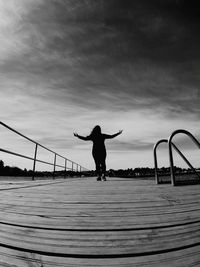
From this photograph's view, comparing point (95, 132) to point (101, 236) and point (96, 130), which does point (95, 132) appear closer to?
point (96, 130)

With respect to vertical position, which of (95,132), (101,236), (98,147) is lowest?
(101,236)

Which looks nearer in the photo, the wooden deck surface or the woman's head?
the wooden deck surface

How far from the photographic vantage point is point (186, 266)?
0.82 metres

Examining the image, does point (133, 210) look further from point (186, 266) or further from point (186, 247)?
point (186, 266)

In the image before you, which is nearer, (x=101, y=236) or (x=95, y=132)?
(x=101, y=236)

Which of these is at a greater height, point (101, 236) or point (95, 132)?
point (95, 132)

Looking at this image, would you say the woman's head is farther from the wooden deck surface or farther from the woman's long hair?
the wooden deck surface

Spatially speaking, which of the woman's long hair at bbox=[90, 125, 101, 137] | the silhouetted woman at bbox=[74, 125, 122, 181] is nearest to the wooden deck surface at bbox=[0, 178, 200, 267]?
the silhouetted woman at bbox=[74, 125, 122, 181]

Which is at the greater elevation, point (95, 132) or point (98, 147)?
point (95, 132)

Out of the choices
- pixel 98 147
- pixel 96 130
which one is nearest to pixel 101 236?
pixel 98 147

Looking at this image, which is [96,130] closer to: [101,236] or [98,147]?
[98,147]

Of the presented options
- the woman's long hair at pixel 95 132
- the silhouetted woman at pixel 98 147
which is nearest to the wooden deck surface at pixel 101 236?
the silhouetted woman at pixel 98 147

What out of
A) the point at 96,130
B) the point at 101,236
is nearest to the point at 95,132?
the point at 96,130

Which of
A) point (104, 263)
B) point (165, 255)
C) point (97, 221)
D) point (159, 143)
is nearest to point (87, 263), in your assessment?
point (104, 263)
